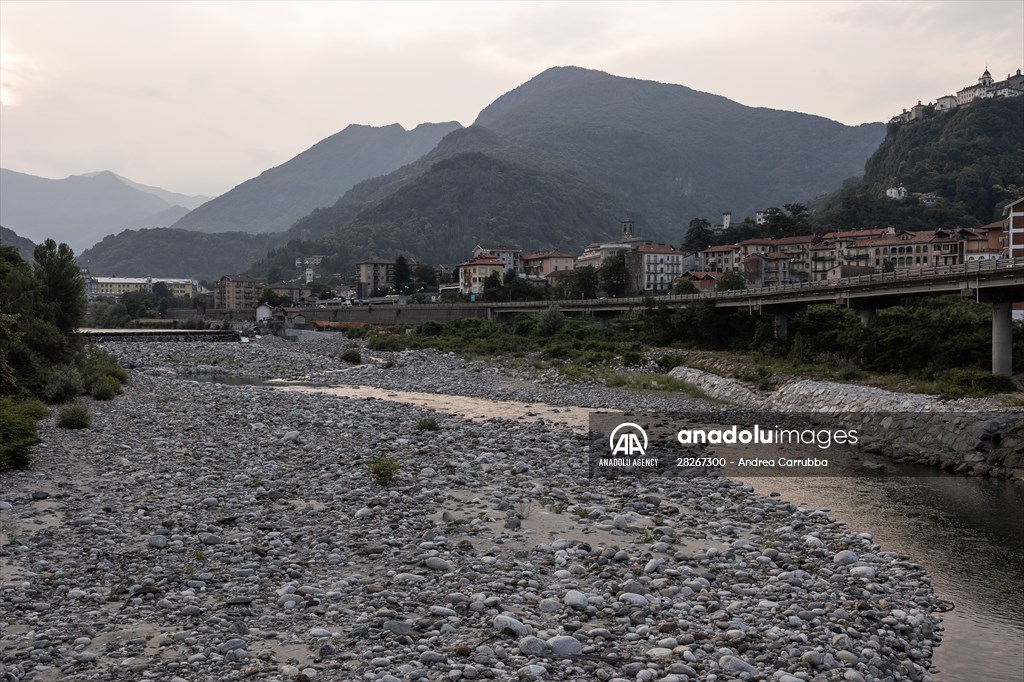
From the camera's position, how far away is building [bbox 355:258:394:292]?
176 meters

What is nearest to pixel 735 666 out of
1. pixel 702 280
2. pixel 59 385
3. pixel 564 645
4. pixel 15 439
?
pixel 564 645

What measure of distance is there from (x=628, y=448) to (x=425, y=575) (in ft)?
39.1

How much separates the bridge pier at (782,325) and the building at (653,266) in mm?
75714

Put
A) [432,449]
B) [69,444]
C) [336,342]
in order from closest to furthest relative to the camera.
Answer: [69,444] < [432,449] < [336,342]

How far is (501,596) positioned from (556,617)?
92 centimetres

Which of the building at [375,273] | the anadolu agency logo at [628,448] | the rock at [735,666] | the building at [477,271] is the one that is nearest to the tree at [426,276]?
the building at [477,271]

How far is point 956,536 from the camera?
1478 cm

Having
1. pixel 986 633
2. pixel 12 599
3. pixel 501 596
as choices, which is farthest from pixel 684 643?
pixel 12 599

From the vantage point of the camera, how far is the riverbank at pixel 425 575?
833 centimetres

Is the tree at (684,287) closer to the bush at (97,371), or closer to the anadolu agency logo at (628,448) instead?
the bush at (97,371)

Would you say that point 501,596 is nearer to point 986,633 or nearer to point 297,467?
point 986,633

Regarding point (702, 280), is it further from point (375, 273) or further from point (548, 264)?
point (375, 273)

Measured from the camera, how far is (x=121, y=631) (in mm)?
8625

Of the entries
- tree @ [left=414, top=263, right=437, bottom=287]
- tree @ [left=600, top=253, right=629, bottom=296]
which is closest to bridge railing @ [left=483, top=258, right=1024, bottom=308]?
tree @ [left=600, top=253, right=629, bottom=296]
